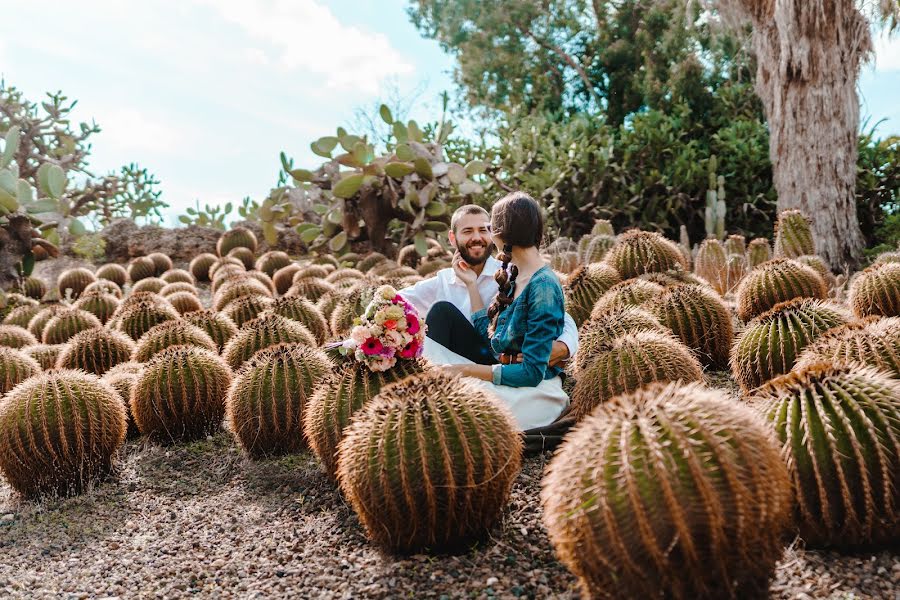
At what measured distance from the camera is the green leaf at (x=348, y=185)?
9.66 m

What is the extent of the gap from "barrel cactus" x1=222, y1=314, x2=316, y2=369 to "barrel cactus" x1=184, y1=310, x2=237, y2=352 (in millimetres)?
654

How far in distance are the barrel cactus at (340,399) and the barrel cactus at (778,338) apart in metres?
1.84

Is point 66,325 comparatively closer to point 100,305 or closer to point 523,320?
point 100,305

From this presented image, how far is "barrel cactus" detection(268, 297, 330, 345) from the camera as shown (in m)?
5.88

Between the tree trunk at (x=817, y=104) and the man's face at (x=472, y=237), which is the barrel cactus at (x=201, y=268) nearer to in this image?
the tree trunk at (x=817, y=104)

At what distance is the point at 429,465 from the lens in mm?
2611

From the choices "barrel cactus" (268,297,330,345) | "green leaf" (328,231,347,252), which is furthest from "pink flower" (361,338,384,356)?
"green leaf" (328,231,347,252)

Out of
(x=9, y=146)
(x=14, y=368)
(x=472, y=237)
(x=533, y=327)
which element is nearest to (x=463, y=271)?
(x=472, y=237)

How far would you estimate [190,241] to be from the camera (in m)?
13.9

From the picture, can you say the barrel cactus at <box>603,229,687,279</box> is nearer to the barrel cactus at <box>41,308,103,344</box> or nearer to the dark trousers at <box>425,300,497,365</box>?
the dark trousers at <box>425,300,497,365</box>

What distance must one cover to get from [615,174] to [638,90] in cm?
627

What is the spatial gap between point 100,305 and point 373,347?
217 inches

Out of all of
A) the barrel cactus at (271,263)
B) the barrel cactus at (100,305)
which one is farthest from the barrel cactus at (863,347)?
the barrel cactus at (271,263)

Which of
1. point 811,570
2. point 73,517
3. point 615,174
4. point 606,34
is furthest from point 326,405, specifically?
point 606,34
